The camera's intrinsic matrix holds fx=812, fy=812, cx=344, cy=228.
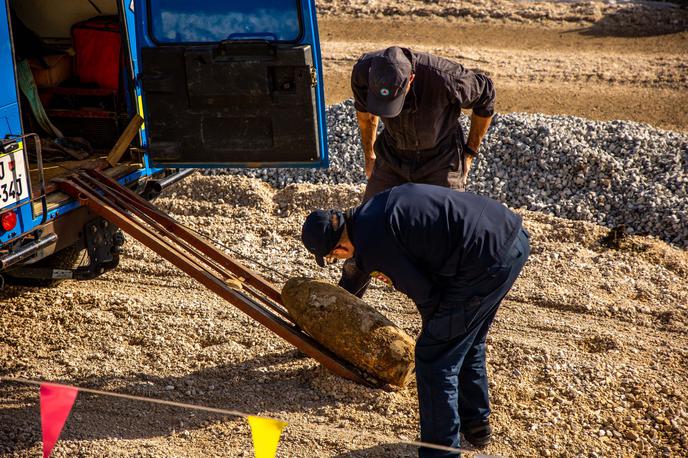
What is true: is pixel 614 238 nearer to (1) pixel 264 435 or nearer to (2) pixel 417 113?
(2) pixel 417 113

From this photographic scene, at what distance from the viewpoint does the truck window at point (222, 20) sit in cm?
549

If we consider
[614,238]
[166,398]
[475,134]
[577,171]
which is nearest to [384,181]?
[475,134]

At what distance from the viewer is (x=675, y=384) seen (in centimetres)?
509

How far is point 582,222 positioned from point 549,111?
13.8 ft

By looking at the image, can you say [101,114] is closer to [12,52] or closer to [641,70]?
[12,52]

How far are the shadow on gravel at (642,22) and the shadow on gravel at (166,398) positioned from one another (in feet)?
36.6

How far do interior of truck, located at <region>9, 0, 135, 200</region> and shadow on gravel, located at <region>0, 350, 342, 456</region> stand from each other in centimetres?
226

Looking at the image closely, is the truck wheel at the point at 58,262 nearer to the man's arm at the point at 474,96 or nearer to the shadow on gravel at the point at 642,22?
the man's arm at the point at 474,96

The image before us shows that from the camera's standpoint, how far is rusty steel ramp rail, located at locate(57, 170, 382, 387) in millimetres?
4895

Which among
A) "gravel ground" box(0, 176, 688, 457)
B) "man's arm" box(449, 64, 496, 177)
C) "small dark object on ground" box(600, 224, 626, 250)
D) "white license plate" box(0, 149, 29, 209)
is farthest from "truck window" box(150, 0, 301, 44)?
"small dark object on ground" box(600, 224, 626, 250)

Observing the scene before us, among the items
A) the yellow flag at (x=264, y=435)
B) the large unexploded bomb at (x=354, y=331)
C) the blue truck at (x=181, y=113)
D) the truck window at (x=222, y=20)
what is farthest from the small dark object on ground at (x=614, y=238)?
the yellow flag at (x=264, y=435)

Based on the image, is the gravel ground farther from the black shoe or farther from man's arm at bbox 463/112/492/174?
man's arm at bbox 463/112/492/174

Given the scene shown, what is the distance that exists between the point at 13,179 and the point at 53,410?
1.62 metres

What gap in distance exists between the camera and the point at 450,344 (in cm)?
420
